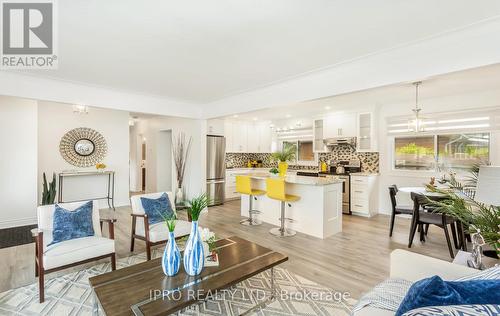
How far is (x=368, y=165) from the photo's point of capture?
6.14 m

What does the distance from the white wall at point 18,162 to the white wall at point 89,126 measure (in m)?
0.49

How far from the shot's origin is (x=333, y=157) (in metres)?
6.82

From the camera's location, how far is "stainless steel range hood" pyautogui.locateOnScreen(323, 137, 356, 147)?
248 inches

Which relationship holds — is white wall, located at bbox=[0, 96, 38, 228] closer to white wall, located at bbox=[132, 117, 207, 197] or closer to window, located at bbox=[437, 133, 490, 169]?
white wall, located at bbox=[132, 117, 207, 197]

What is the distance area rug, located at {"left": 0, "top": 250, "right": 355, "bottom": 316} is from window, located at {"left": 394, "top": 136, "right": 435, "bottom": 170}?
14.2 feet

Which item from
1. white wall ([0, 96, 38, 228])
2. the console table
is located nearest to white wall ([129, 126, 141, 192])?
the console table

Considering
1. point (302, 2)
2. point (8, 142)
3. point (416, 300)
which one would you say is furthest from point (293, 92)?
point (8, 142)

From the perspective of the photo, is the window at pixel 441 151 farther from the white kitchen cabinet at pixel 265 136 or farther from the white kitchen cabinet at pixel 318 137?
the white kitchen cabinet at pixel 265 136

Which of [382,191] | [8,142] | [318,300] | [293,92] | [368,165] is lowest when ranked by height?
[318,300]

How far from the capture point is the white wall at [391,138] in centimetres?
454

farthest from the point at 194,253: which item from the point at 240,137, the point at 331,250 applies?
the point at 240,137

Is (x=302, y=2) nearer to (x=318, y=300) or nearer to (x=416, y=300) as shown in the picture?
(x=416, y=300)

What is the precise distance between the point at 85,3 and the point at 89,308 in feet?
8.46

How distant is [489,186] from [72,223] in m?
3.69
